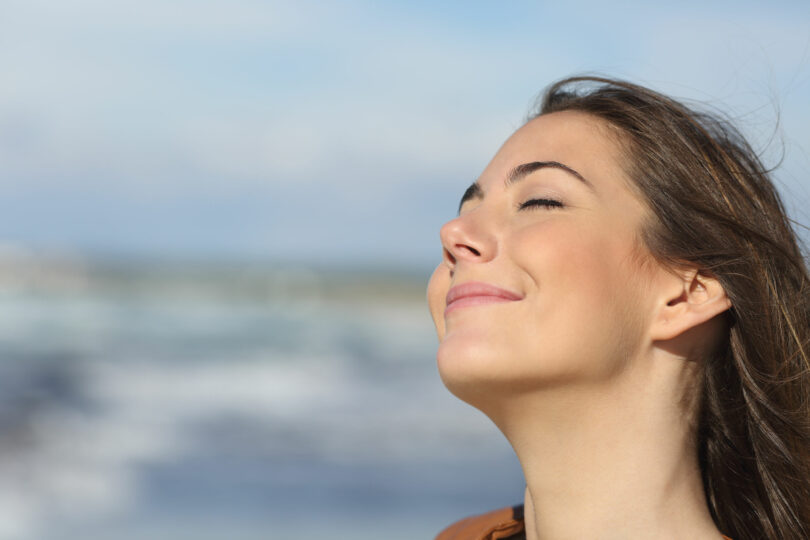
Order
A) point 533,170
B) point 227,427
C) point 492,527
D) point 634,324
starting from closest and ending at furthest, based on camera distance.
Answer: point 634,324 < point 533,170 < point 492,527 < point 227,427

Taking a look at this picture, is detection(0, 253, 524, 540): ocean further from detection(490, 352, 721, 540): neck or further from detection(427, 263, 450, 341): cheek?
detection(490, 352, 721, 540): neck

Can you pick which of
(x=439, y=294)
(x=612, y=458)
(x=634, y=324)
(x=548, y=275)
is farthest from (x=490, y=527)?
(x=548, y=275)

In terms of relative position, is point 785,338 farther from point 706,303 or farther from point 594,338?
point 594,338

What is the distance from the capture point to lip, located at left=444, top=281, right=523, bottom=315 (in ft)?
6.73

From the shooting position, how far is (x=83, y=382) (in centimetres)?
1082

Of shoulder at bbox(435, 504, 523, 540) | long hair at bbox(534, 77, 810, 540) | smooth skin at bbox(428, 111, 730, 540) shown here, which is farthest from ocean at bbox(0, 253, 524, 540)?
smooth skin at bbox(428, 111, 730, 540)

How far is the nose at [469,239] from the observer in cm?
214

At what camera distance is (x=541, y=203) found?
7.09 ft

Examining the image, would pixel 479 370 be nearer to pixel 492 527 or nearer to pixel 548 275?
pixel 548 275

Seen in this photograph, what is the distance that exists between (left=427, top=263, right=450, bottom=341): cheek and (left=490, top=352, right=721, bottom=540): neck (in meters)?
0.34

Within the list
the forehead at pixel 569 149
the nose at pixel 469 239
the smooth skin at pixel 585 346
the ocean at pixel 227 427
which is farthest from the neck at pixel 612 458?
the ocean at pixel 227 427

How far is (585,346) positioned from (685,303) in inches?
13.3

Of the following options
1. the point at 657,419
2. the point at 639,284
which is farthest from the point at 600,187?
the point at 657,419

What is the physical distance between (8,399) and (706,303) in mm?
9614
